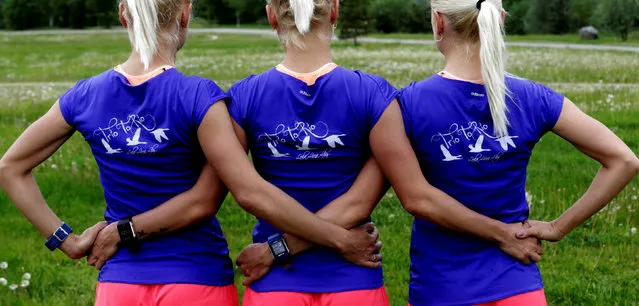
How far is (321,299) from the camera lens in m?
3.95

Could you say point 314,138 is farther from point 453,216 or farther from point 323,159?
point 453,216

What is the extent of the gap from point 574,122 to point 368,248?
110cm

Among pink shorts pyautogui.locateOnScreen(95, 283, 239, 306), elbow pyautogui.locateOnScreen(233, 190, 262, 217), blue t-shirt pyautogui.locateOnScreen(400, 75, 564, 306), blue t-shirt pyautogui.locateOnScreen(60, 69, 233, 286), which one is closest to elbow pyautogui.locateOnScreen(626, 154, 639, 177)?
blue t-shirt pyautogui.locateOnScreen(400, 75, 564, 306)

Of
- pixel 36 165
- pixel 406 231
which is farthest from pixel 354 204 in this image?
pixel 406 231

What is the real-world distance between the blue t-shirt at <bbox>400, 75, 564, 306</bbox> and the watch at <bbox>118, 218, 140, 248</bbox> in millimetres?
1315

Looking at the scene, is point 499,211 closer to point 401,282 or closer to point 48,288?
point 401,282

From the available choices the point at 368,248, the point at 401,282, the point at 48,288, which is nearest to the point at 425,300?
the point at 368,248

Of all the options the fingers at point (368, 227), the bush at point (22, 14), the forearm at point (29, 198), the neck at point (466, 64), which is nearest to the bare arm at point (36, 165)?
the forearm at point (29, 198)

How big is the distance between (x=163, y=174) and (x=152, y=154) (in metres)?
0.12

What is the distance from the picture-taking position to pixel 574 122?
412cm

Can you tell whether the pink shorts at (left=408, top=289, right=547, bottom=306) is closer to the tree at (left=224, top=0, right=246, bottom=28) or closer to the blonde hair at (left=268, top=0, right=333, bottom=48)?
the blonde hair at (left=268, top=0, right=333, bottom=48)

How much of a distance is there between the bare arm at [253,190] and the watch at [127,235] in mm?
487

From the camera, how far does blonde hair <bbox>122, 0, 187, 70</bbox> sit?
4.01 metres

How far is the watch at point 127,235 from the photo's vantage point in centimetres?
411
